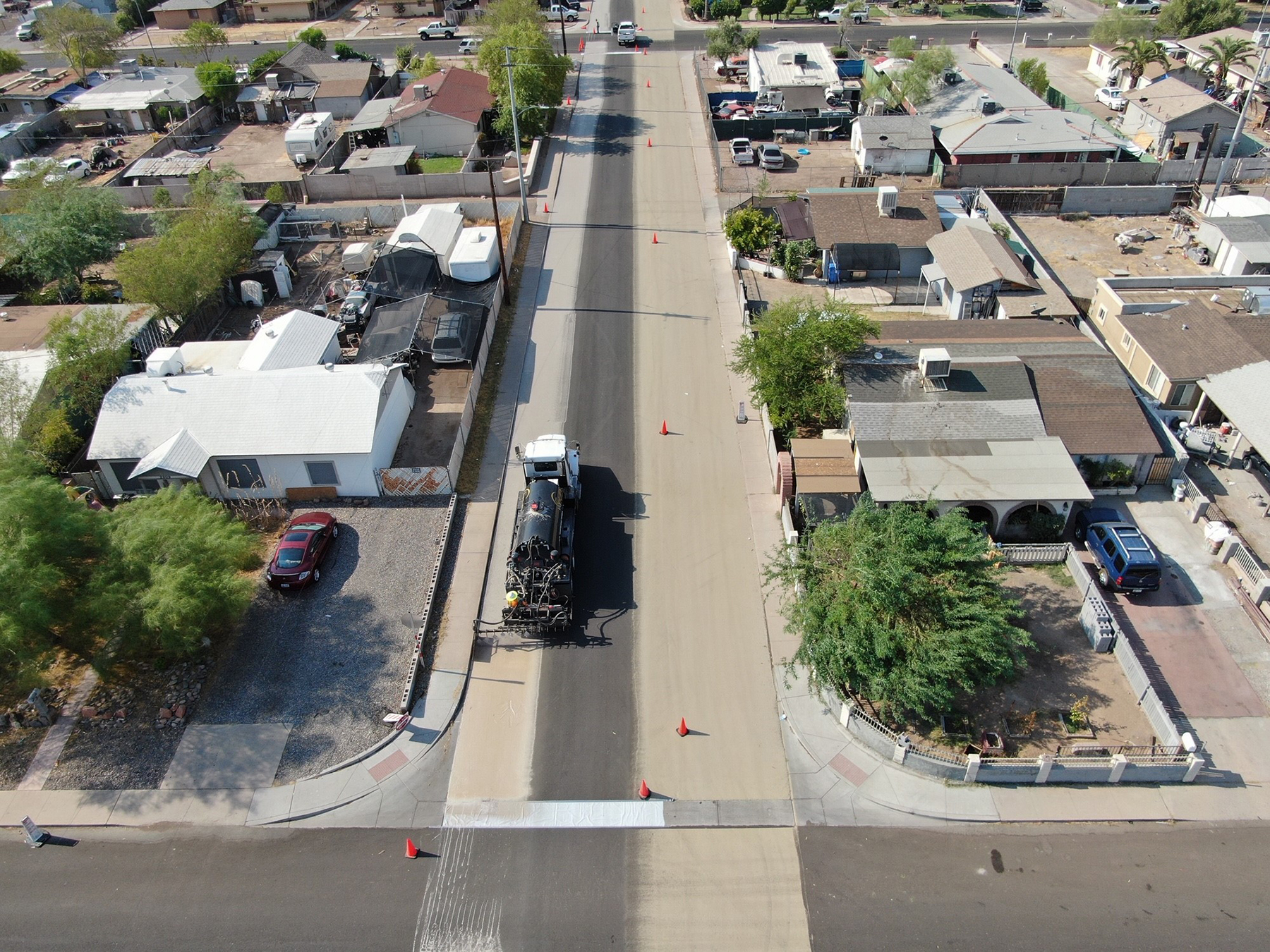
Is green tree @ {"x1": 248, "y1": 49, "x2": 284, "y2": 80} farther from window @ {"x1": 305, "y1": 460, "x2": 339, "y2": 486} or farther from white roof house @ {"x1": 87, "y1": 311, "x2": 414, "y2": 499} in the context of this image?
window @ {"x1": 305, "y1": 460, "x2": 339, "y2": 486}

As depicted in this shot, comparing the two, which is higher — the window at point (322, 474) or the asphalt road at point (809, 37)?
the asphalt road at point (809, 37)

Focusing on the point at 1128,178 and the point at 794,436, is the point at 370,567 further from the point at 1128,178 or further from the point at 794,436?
the point at 1128,178

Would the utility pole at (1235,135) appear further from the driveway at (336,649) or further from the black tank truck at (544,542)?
the driveway at (336,649)

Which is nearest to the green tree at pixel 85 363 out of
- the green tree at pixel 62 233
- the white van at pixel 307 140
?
the green tree at pixel 62 233

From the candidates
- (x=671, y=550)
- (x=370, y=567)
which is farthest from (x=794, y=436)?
(x=370, y=567)

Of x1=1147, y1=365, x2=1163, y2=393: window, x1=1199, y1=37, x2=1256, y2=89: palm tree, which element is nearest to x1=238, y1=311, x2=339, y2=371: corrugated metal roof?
x1=1147, y1=365, x2=1163, y2=393: window

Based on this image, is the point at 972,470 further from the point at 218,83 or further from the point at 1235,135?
the point at 218,83
